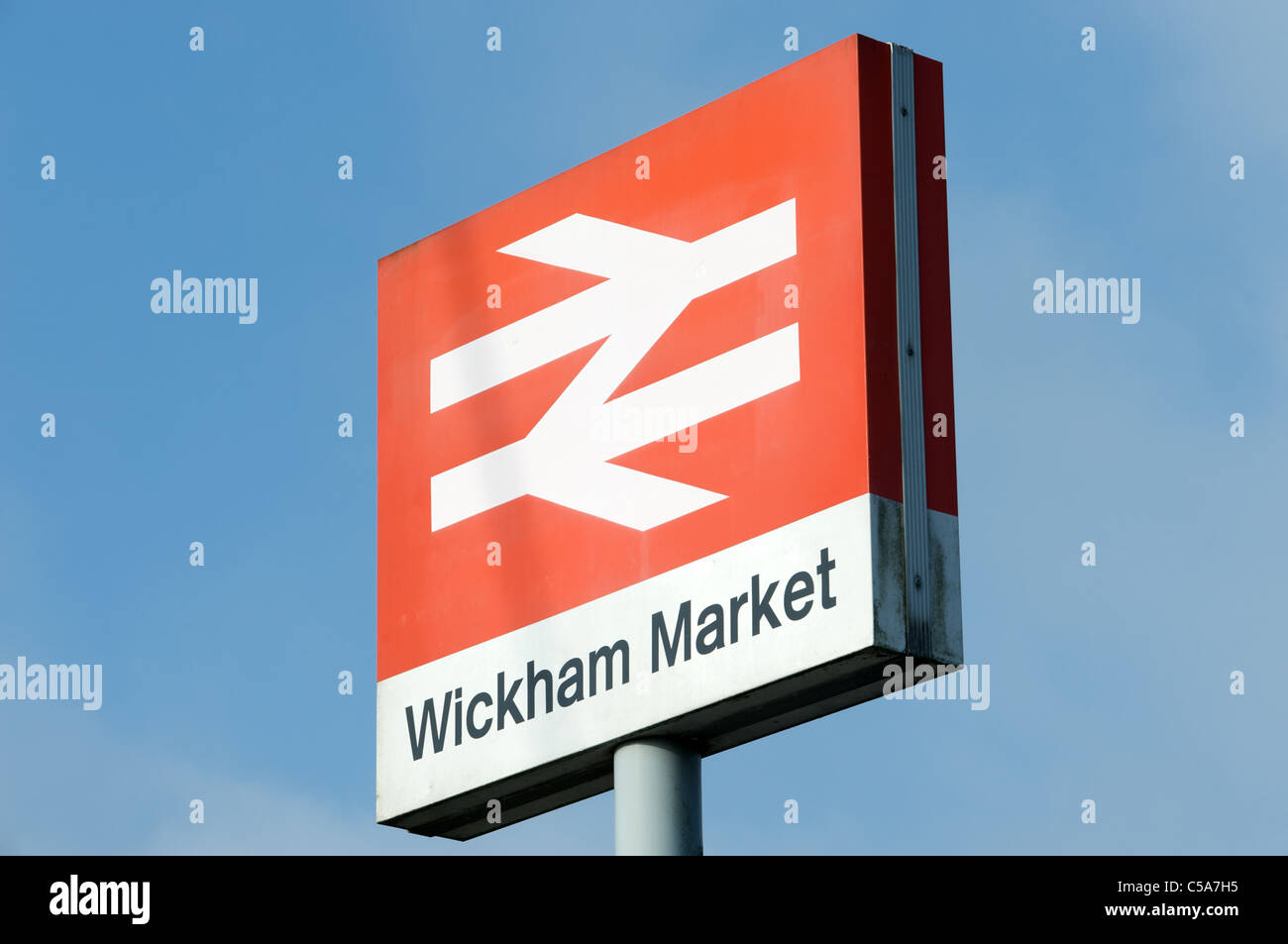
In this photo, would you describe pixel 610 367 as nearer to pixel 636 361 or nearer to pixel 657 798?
pixel 636 361

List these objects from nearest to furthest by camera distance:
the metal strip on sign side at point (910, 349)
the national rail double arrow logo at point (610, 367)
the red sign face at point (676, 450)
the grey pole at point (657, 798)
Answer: the metal strip on sign side at point (910, 349), the red sign face at point (676, 450), the grey pole at point (657, 798), the national rail double arrow logo at point (610, 367)

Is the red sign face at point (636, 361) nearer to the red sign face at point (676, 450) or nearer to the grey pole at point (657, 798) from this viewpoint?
the red sign face at point (676, 450)

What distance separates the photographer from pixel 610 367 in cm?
1731

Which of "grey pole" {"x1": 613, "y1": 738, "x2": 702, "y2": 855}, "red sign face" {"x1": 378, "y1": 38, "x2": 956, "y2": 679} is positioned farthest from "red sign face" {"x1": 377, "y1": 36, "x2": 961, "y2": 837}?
"grey pole" {"x1": 613, "y1": 738, "x2": 702, "y2": 855}

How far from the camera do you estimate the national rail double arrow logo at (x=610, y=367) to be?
16703mm

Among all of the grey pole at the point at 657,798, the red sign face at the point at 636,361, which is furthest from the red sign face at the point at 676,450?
the grey pole at the point at 657,798

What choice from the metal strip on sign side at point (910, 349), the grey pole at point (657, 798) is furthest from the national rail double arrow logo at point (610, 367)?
the grey pole at point (657, 798)

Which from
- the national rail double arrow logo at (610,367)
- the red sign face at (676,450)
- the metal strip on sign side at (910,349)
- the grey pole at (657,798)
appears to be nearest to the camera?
the metal strip on sign side at (910,349)

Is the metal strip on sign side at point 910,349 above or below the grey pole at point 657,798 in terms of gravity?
above

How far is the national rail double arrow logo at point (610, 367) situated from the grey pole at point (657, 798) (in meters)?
1.13

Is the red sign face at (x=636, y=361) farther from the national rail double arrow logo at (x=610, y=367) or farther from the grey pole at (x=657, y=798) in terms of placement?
the grey pole at (x=657, y=798)

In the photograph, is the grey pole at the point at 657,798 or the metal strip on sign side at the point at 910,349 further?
the grey pole at the point at 657,798
